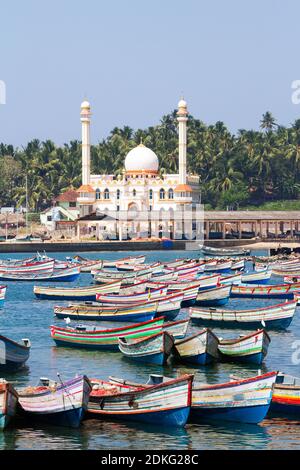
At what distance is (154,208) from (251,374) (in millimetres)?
117401

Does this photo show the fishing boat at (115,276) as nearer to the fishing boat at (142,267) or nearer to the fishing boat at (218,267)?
the fishing boat at (142,267)

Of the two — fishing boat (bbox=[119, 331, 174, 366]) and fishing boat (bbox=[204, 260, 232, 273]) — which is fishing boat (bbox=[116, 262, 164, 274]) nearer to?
fishing boat (bbox=[204, 260, 232, 273])

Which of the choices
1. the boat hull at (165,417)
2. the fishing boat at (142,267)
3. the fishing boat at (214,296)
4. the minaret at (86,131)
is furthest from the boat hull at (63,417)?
the minaret at (86,131)

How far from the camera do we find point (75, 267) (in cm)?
10188

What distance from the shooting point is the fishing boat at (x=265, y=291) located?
266 ft

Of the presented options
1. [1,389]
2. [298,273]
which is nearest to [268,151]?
[298,273]

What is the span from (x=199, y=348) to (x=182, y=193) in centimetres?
11539

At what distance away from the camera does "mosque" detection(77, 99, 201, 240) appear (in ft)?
536

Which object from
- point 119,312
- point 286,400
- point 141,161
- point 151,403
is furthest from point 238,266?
point 151,403

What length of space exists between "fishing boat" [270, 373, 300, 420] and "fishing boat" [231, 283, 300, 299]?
41264 millimetres

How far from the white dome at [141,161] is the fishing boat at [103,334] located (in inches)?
4426

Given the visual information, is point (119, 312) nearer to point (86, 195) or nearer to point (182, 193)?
point (182, 193)

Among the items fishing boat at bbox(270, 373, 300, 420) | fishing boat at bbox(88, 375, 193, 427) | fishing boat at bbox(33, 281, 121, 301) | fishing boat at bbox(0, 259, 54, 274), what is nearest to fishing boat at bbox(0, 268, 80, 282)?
fishing boat at bbox(0, 259, 54, 274)
